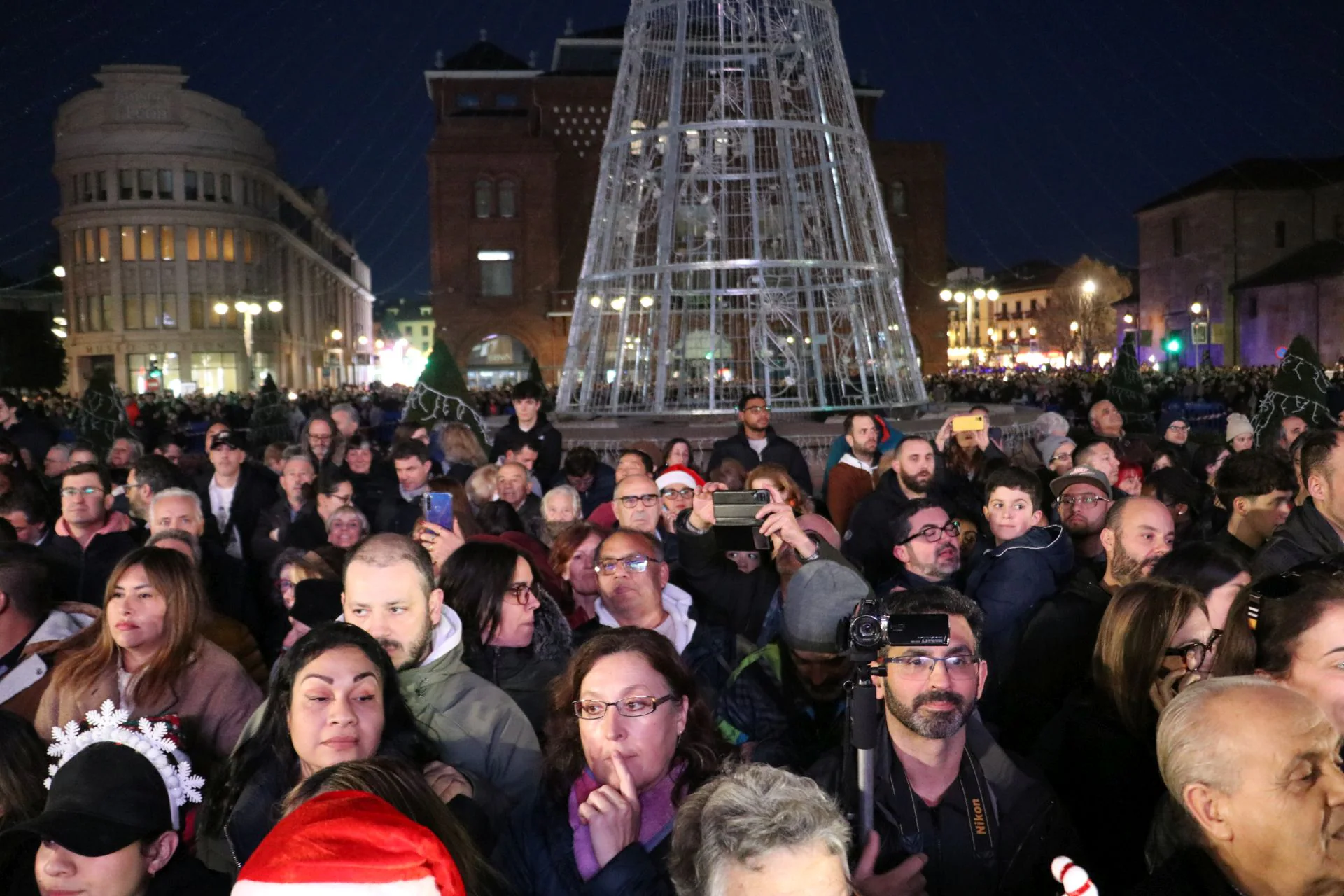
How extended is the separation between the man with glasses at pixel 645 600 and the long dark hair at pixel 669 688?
1.27 metres

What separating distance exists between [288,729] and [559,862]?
1.05 metres

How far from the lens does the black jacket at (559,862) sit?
9.39 feet


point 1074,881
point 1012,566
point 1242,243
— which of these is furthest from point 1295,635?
point 1242,243

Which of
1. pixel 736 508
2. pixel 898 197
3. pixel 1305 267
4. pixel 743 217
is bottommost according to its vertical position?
pixel 736 508

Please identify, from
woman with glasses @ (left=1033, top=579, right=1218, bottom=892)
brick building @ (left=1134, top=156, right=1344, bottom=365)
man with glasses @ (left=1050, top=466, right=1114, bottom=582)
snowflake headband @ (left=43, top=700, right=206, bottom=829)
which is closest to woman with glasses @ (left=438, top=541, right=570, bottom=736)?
snowflake headband @ (left=43, top=700, right=206, bottom=829)

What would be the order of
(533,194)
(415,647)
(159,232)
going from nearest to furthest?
(415,647)
(533,194)
(159,232)

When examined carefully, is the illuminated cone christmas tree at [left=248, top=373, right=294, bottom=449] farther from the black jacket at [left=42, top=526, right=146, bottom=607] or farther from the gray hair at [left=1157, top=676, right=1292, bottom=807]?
the gray hair at [left=1157, top=676, right=1292, bottom=807]

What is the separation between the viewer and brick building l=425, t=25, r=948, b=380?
48.8m

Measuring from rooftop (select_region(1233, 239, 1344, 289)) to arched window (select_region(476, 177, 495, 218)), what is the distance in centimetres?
4409

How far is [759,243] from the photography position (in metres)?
16.4

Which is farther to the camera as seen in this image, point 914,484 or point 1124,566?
point 914,484

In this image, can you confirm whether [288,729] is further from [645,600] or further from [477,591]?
[645,600]

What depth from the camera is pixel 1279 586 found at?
349cm

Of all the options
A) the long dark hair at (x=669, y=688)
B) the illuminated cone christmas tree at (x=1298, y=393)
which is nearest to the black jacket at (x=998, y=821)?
the long dark hair at (x=669, y=688)
